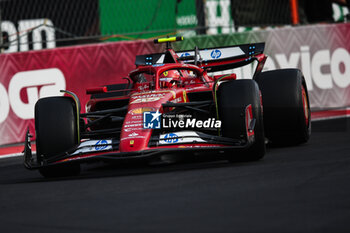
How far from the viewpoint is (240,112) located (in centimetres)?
625

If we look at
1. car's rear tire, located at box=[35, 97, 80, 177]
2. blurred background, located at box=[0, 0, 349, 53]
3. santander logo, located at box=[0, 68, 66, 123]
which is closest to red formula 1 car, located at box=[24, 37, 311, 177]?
car's rear tire, located at box=[35, 97, 80, 177]

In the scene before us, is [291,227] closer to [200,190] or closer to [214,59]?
[200,190]

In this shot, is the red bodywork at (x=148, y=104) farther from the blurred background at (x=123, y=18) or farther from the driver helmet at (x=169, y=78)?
the blurred background at (x=123, y=18)

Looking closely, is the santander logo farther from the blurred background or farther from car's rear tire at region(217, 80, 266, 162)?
car's rear tire at region(217, 80, 266, 162)

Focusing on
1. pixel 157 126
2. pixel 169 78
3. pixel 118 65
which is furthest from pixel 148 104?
pixel 118 65

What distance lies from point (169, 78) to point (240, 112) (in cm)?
164

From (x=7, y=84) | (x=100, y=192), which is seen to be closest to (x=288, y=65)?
(x=7, y=84)

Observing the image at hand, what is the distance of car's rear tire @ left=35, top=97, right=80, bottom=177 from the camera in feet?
21.2

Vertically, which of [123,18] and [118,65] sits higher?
[123,18]

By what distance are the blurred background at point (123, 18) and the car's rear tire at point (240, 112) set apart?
533 cm

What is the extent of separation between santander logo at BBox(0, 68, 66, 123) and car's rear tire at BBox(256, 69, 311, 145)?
13.9 feet

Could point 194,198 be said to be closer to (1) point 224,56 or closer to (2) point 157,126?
(2) point 157,126

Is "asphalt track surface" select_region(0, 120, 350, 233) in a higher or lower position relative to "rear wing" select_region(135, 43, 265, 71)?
lower

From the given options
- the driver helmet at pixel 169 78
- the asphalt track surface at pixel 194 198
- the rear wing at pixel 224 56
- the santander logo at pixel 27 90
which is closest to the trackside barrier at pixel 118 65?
the santander logo at pixel 27 90
